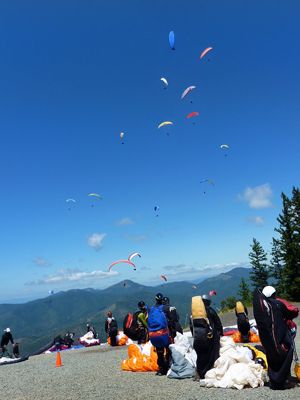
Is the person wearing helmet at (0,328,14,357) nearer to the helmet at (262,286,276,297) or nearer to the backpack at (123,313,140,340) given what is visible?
the backpack at (123,313,140,340)

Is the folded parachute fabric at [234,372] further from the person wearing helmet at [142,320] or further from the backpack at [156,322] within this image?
the person wearing helmet at [142,320]

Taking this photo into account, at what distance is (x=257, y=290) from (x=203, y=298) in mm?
2405

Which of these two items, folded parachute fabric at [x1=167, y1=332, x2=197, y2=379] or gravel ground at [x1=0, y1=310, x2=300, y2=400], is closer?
gravel ground at [x1=0, y1=310, x2=300, y2=400]

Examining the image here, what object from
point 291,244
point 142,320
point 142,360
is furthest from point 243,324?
point 291,244

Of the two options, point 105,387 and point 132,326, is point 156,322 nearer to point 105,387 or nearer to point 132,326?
point 105,387

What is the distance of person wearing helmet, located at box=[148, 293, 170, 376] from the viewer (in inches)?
421

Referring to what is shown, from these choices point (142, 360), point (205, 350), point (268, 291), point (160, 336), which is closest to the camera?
point (268, 291)

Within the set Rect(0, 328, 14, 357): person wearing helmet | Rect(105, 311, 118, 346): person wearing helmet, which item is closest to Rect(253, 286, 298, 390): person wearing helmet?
Rect(105, 311, 118, 346): person wearing helmet

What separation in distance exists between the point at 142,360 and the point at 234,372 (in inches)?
168

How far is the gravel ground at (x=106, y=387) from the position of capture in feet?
26.8

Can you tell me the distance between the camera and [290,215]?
4997cm

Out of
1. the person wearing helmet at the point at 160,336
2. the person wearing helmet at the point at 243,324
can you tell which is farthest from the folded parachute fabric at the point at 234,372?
the person wearing helmet at the point at 243,324

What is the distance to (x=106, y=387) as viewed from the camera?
10.1 metres

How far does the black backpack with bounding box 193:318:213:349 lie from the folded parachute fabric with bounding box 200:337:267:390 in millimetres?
513
